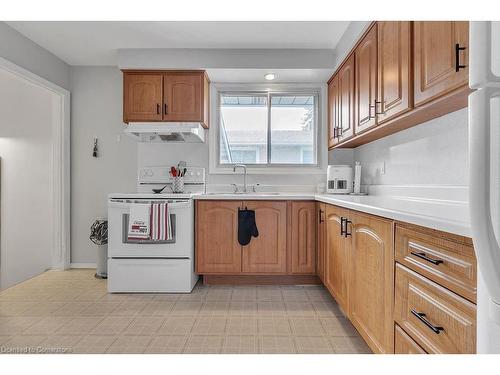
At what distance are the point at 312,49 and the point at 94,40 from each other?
7.05ft

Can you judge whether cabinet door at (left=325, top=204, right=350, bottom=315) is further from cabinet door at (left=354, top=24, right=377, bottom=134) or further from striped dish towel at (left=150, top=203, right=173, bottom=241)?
striped dish towel at (left=150, top=203, right=173, bottom=241)

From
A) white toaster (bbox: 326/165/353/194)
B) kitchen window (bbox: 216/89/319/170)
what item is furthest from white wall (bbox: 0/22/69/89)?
white toaster (bbox: 326/165/353/194)

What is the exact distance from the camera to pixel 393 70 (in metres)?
1.95

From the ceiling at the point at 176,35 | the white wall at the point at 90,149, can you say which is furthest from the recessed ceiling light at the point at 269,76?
the white wall at the point at 90,149

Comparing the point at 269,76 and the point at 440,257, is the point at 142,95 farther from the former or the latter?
the point at 440,257

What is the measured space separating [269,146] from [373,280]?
2359 mm

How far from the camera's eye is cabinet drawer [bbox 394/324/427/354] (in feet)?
3.91

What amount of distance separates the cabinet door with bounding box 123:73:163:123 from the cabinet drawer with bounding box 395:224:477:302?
272 cm

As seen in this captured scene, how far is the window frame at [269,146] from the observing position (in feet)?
12.0

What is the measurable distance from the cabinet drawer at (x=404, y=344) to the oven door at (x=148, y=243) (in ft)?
6.35

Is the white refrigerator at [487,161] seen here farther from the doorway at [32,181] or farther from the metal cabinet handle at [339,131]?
the doorway at [32,181]

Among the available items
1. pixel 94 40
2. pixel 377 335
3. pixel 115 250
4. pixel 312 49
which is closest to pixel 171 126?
pixel 94 40

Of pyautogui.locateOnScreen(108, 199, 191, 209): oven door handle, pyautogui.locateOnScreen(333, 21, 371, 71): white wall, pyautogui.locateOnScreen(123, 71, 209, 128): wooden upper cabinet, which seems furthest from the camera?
pyautogui.locateOnScreen(123, 71, 209, 128): wooden upper cabinet

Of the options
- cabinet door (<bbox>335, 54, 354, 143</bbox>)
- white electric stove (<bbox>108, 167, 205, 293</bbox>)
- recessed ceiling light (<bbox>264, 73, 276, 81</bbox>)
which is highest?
recessed ceiling light (<bbox>264, 73, 276, 81</bbox>)
